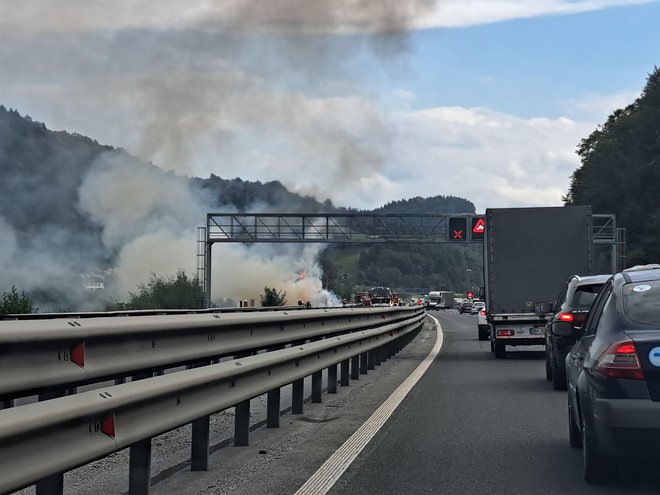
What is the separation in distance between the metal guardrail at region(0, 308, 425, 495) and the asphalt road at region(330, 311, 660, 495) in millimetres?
1019

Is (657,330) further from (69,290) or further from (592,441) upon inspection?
(69,290)

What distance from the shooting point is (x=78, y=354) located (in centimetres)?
494

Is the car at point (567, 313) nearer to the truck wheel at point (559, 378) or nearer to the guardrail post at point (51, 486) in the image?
the truck wheel at point (559, 378)

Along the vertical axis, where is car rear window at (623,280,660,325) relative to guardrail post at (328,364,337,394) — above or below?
above

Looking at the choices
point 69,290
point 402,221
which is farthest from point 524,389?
point 69,290

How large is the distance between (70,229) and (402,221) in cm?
3348

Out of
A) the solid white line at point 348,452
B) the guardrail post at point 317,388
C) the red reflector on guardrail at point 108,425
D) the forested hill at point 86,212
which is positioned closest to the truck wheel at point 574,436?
the solid white line at point 348,452

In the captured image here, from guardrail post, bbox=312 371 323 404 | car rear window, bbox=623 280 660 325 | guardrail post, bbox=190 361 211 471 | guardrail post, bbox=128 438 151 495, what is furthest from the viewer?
guardrail post, bbox=312 371 323 404

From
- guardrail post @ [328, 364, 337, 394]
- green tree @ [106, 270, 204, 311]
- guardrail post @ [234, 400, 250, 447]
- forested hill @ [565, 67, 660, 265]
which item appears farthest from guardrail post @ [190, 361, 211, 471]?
forested hill @ [565, 67, 660, 265]

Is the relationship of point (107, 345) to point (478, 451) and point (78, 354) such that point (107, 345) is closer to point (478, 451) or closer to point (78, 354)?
point (78, 354)

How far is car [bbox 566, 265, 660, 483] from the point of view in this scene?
6.54 meters

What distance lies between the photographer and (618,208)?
8875cm

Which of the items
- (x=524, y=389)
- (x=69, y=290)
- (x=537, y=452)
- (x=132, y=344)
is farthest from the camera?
(x=69, y=290)

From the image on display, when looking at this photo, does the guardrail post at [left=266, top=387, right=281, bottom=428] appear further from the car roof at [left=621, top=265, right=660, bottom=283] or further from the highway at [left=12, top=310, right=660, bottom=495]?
the car roof at [left=621, top=265, right=660, bottom=283]
